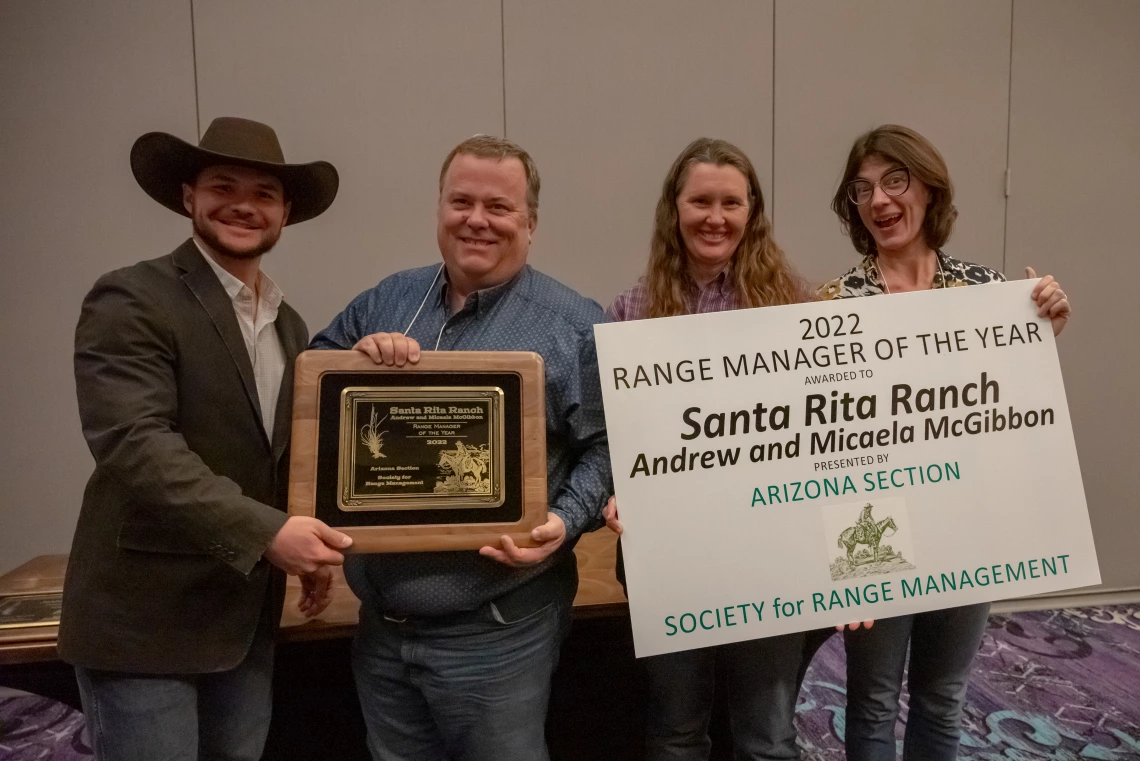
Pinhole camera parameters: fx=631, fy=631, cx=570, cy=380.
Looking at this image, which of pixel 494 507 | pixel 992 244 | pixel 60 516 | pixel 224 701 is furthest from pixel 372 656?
pixel 992 244

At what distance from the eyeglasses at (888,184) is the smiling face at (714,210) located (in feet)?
1.06

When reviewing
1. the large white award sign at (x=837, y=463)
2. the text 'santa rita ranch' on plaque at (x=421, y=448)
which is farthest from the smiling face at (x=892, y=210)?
the text 'santa rita ranch' on plaque at (x=421, y=448)

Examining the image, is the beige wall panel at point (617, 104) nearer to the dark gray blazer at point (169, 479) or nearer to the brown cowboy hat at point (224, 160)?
the brown cowboy hat at point (224, 160)

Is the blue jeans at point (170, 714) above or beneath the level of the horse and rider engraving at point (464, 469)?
beneath

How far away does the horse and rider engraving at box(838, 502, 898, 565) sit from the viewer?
1.19 metres

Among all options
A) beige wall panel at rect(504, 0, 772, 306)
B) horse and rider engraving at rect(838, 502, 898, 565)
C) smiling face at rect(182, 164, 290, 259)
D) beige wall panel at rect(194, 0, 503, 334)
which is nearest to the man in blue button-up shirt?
smiling face at rect(182, 164, 290, 259)

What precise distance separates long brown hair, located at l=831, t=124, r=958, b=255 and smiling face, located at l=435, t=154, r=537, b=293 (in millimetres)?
774

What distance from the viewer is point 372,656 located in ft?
3.72

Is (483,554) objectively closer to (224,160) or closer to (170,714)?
(170,714)

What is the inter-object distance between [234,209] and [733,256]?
0.94 meters

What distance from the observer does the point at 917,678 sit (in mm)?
1419

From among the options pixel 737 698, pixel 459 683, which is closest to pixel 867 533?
pixel 737 698

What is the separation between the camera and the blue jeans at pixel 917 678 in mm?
1350

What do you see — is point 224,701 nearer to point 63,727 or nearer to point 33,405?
point 63,727
